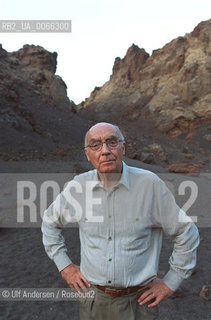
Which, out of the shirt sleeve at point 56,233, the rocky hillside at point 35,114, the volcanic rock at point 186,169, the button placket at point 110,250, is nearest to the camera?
the button placket at point 110,250

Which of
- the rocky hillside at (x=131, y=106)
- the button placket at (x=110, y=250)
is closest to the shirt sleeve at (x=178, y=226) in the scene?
the button placket at (x=110, y=250)

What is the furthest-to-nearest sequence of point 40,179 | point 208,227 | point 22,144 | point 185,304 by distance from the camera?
point 22,144 → point 40,179 → point 208,227 → point 185,304

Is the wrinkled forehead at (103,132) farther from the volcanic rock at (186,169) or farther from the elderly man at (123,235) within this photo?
the volcanic rock at (186,169)

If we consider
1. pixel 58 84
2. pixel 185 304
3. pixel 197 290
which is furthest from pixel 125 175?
pixel 58 84

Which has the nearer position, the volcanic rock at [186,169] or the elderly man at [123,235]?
the elderly man at [123,235]

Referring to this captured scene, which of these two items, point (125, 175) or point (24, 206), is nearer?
point (125, 175)

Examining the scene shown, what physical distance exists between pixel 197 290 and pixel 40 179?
8969 millimetres

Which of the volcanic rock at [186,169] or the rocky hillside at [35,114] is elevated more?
the rocky hillside at [35,114]

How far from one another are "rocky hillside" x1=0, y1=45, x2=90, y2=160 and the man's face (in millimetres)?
14047

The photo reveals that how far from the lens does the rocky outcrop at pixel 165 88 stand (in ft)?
91.2

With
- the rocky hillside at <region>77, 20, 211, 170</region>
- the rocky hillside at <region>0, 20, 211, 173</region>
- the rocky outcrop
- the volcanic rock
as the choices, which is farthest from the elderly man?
the rocky outcrop

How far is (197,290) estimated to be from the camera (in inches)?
170

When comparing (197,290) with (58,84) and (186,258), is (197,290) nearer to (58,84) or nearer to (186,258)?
(186,258)

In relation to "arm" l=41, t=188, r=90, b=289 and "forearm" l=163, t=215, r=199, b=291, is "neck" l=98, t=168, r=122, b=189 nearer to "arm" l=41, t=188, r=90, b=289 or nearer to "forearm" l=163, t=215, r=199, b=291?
"arm" l=41, t=188, r=90, b=289
